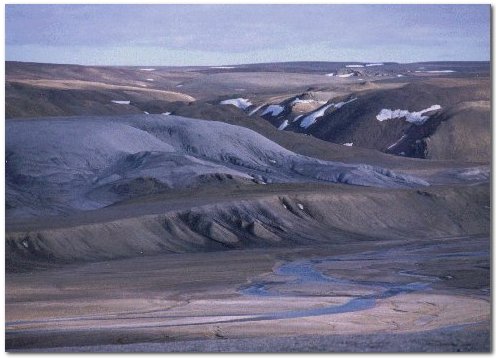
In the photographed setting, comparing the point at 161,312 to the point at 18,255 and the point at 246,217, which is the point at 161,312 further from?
the point at 246,217

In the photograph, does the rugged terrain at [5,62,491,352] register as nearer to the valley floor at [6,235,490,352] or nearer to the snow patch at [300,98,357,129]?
the valley floor at [6,235,490,352]

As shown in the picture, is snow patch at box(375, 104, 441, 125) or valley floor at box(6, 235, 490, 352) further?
snow patch at box(375, 104, 441, 125)

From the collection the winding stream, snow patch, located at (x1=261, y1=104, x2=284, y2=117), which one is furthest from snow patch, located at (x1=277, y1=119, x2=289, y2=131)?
the winding stream

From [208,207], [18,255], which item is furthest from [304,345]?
[208,207]

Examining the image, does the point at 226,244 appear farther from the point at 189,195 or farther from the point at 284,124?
the point at 284,124

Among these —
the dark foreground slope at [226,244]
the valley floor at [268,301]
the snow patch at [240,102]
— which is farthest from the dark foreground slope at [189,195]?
the snow patch at [240,102]

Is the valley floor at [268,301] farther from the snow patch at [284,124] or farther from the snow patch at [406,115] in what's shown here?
the snow patch at [284,124]
